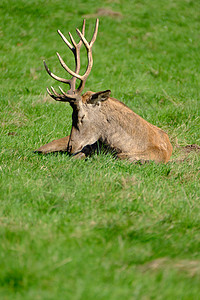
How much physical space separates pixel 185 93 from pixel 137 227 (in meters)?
6.94

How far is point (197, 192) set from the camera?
14.2ft

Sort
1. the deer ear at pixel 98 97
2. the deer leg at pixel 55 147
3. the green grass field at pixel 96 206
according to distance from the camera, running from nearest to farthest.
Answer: the green grass field at pixel 96 206 < the deer ear at pixel 98 97 < the deer leg at pixel 55 147

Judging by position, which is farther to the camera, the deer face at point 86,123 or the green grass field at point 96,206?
the deer face at point 86,123

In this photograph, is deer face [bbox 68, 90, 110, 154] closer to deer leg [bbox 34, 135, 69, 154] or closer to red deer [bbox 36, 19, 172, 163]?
red deer [bbox 36, 19, 172, 163]

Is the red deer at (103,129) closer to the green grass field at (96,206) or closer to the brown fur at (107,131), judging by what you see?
the brown fur at (107,131)

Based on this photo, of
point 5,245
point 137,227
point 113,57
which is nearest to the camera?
point 5,245

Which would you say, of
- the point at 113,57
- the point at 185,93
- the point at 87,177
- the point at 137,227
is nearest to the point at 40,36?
the point at 113,57

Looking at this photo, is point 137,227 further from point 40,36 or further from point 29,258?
point 40,36

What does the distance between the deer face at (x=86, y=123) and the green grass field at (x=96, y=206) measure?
369mm

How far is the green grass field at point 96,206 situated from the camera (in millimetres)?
2533

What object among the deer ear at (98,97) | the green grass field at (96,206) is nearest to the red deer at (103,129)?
the deer ear at (98,97)

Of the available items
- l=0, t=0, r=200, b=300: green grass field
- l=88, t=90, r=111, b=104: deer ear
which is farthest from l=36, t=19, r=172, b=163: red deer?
l=0, t=0, r=200, b=300: green grass field

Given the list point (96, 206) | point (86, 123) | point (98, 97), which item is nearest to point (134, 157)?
point (86, 123)

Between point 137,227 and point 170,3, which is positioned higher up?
point 170,3
